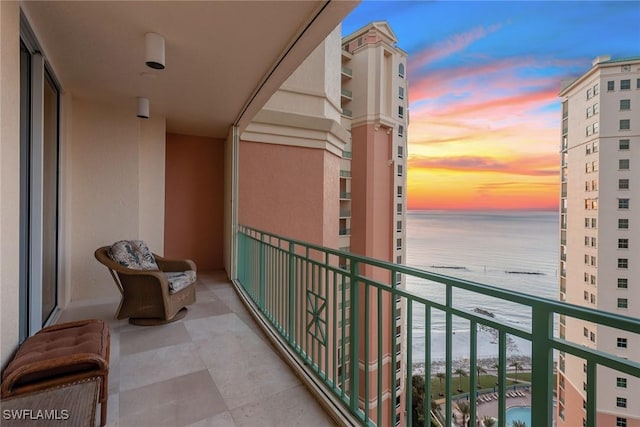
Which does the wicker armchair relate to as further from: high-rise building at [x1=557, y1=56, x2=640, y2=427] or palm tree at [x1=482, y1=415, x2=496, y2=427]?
high-rise building at [x1=557, y1=56, x2=640, y2=427]

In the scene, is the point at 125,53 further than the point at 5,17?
Yes

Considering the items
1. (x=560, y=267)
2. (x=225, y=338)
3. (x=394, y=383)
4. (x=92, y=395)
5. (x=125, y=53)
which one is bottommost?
(x=560, y=267)

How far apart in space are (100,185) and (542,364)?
15.0ft

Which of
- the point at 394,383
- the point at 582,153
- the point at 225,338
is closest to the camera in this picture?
the point at 394,383

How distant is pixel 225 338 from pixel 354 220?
9.64 meters

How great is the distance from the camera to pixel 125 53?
2.33m

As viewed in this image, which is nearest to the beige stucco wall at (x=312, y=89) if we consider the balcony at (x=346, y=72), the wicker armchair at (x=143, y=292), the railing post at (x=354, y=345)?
the wicker armchair at (x=143, y=292)

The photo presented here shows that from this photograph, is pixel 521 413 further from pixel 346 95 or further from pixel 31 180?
pixel 346 95

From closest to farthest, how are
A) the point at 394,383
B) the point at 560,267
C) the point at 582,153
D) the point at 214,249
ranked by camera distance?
the point at 394,383, the point at 214,249, the point at 582,153, the point at 560,267

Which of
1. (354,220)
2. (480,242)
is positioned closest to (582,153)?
(480,242)

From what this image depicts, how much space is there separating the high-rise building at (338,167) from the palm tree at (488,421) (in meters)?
0.39

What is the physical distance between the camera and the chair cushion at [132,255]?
297 centimetres

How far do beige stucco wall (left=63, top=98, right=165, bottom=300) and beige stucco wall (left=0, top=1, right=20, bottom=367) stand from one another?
2.19 m

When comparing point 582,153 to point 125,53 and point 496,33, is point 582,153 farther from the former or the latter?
point 125,53
